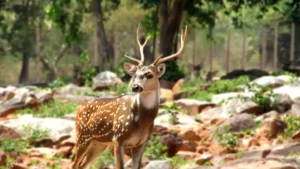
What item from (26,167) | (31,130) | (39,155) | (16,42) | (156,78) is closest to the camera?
(156,78)

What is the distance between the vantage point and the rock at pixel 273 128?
16844 millimetres

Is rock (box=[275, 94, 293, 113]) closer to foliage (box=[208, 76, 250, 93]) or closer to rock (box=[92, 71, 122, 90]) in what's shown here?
foliage (box=[208, 76, 250, 93])

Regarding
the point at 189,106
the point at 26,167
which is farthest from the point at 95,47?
the point at 26,167

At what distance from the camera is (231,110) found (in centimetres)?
1914

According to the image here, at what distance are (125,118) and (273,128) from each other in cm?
779

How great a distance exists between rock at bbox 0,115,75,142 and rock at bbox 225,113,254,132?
3016mm

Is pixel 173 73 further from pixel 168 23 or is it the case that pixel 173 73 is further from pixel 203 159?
pixel 203 159

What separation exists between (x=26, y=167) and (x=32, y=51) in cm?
3093

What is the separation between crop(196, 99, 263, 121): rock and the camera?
62.1 feet

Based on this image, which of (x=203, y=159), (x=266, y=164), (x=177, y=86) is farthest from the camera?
(x=177, y=86)

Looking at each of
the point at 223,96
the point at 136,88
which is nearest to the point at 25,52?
the point at 223,96

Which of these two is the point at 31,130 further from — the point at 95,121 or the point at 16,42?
the point at 16,42

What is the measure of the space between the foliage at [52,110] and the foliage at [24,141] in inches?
107

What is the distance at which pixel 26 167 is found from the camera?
14.5 m
